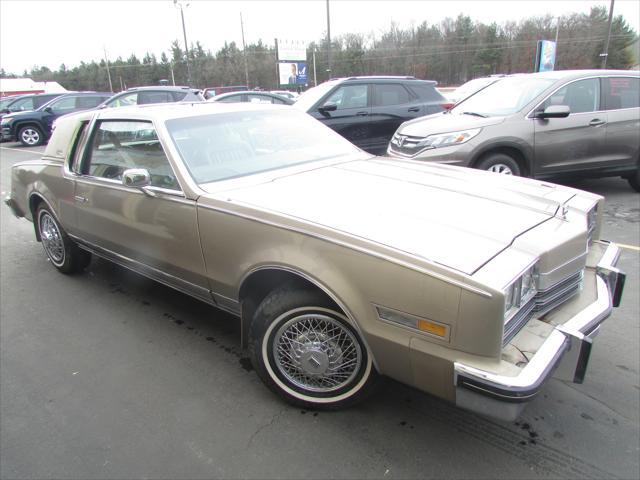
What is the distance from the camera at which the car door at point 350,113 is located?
28.2ft

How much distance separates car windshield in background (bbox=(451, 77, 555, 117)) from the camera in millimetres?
6234

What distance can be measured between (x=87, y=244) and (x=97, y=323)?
81 centimetres

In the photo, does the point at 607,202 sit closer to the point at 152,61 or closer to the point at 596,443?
the point at 596,443

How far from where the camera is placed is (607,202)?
21.4 feet

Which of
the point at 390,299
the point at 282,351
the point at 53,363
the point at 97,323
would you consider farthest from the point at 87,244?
the point at 390,299

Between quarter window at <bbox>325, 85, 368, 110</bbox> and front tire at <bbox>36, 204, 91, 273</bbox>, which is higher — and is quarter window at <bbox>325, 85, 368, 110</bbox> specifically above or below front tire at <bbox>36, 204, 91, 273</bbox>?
above

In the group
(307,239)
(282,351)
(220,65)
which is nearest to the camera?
(307,239)

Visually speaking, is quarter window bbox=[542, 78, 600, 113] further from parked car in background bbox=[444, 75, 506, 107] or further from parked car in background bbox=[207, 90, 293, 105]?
→ parked car in background bbox=[207, 90, 293, 105]

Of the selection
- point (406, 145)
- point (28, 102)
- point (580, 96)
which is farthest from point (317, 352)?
point (28, 102)

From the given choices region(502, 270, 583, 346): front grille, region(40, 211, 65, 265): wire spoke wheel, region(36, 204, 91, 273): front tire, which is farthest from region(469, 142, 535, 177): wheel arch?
region(40, 211, 65, 265): wire spoke wheel

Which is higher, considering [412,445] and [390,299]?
[390,299]

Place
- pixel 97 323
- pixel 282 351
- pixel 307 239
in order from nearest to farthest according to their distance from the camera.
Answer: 1. pixel 307 239
2. pixel 282 351
3. pixel 97 323

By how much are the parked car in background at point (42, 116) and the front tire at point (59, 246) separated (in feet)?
43.1

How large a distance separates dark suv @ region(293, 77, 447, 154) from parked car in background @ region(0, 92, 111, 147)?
35.2 ft
